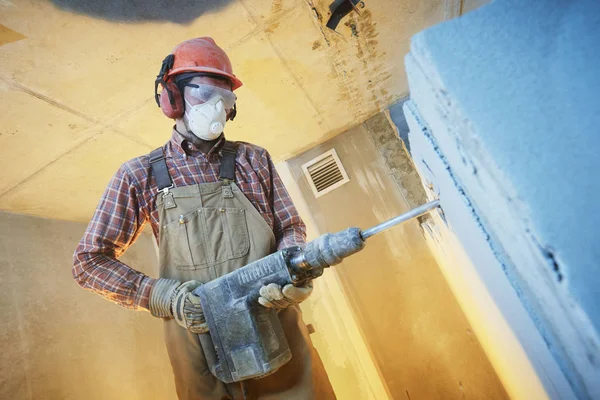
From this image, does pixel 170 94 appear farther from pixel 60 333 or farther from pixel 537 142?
pixel 60 333

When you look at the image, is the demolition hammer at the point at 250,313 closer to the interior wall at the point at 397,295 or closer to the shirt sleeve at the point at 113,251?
the shirt sleeve at the point at 113,251

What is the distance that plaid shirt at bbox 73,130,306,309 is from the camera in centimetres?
149

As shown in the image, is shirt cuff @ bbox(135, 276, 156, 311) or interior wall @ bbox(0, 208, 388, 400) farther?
interior wall @ bbox(0, 208, 388, 400)

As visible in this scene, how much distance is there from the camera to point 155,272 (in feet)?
12.8

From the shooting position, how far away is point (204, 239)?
1542 mm

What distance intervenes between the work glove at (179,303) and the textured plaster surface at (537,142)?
1185 mm

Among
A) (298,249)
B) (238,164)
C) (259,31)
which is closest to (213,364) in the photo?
(298,249)

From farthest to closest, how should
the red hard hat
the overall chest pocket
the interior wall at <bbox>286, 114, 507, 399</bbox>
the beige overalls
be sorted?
the interior wall at <bbox>286, 114, 507, 399</bbox>
the red hard hat
the overall chest pocket
the beige overalls

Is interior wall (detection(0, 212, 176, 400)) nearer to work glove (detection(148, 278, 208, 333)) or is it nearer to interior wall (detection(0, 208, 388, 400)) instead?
interior wall (detection(0, 208, 388, 400))

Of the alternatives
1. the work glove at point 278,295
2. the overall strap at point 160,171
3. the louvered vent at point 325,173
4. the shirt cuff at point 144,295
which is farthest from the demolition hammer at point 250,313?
the louvered vent at point 325,173

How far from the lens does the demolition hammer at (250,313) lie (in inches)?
47.5

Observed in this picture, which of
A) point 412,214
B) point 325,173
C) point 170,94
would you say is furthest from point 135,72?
point 325,173

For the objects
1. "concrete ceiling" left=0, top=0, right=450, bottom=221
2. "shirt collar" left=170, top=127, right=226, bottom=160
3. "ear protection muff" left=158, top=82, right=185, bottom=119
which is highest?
"concrete ceiling" left=0, top=0, right=450, bottom=221

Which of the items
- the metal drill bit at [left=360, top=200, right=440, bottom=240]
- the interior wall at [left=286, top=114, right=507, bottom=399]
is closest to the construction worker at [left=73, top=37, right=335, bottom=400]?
Result: the metal drill bit at [left=360, top=200, right=440, bottom=240]
